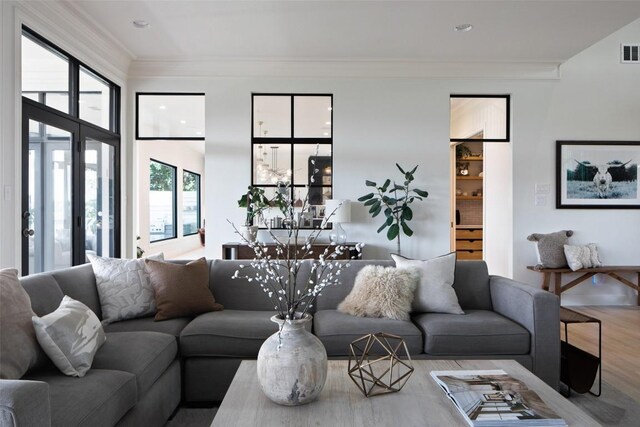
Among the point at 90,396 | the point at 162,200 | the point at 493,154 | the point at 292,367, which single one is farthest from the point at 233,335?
the point at 162,200

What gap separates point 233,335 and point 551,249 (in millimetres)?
4271

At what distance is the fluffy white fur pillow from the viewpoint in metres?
2.72

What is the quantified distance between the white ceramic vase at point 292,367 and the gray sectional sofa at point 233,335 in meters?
0.69

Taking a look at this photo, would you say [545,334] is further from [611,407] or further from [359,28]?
[359,28]

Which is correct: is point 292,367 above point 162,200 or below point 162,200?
below

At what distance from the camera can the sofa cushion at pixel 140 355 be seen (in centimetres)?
194

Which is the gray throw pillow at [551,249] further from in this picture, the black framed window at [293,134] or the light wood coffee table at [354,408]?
the light wood coffee table at [354,408]

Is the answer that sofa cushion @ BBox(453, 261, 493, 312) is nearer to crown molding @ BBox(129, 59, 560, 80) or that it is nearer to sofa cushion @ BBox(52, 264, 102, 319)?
sofa cushion @ BBox(52, 264, 102, 319)

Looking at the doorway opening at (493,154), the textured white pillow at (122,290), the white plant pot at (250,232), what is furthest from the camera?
the doorway opening at (493,154)

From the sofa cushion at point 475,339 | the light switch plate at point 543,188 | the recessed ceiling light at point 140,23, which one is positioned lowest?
the sofa cushion at point 475,339

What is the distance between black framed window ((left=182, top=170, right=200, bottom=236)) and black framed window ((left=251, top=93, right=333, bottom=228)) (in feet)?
19.4

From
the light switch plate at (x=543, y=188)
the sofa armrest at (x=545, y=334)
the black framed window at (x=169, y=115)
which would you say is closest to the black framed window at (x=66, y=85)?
the black framed window at (x=169, y=115)

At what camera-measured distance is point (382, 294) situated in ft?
9.02

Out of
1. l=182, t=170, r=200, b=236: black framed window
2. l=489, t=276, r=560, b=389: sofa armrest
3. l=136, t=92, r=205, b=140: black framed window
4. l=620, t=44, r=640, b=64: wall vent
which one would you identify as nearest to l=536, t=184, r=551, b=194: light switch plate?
l=620, t=44, r=640, b=64: wall vent
